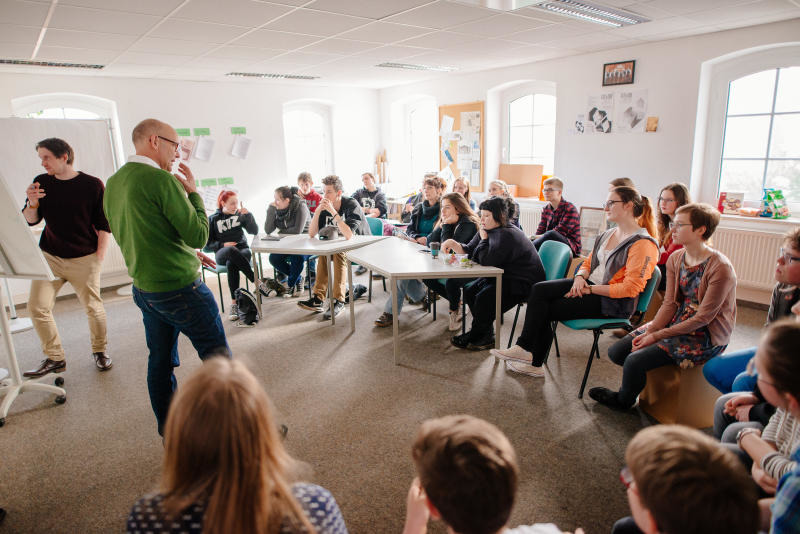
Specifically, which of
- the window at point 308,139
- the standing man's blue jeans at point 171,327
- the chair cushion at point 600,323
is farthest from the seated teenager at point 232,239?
the chair cushion at point 600,323

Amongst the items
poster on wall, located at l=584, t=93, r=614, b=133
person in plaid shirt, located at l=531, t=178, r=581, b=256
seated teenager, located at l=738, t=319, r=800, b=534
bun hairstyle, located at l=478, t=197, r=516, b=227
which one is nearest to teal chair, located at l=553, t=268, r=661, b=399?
bun hairstyle, located at l=478, t=197, r=516, b=227

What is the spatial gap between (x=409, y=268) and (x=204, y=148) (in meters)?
4.27

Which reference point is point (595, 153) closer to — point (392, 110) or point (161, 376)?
point (392, 110)

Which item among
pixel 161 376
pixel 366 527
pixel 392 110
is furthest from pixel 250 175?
pixel 366 527

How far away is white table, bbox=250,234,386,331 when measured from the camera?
3971 millimetres

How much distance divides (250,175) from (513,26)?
168 inches

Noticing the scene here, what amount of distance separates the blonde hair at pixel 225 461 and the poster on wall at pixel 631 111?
16.6 ft

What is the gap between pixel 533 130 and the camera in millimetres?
6191

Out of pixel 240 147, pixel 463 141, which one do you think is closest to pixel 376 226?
pixel 463 141

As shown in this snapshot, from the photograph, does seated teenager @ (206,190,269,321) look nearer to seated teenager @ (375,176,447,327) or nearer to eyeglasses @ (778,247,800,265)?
seated teenager @ (375,176,447,327)

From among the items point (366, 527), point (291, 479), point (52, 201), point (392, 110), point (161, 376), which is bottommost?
point (366, 527)

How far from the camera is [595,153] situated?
527 cm

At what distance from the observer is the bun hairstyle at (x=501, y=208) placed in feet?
11.2

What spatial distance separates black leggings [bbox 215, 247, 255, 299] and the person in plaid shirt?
9.10 ft
